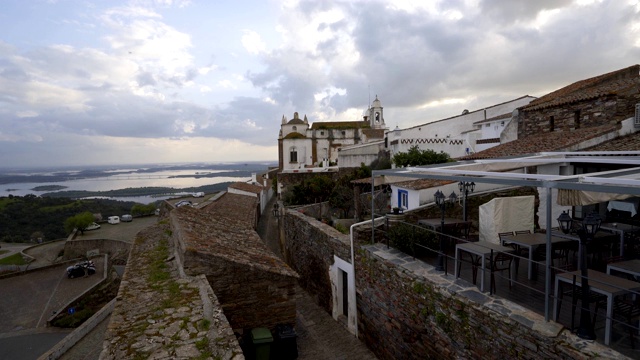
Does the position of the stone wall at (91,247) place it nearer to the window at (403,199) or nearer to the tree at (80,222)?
the tree at (80,222)

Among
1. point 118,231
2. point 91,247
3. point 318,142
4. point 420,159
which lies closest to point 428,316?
point 420,159

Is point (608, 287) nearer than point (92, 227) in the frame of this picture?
Yes

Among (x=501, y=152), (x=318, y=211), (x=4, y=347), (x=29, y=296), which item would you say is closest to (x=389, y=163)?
(x=318, y=211)

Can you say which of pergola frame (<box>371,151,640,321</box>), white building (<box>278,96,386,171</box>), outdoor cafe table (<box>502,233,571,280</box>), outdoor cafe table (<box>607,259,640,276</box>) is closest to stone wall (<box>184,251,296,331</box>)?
pergola frame (<box>371,151,640,321</box>)

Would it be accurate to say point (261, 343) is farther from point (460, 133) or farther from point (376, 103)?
point (376, 103)

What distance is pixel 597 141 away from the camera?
Result: 1109cm

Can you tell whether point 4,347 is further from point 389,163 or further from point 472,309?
point 389,163

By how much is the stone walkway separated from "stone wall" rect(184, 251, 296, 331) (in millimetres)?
451

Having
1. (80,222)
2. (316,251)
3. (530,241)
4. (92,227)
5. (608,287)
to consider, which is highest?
(530,241)

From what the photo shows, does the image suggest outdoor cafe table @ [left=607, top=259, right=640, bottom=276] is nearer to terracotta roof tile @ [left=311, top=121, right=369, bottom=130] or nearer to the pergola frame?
the pergola frame

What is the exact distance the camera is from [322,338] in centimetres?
915

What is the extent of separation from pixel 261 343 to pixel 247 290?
0.99 meters

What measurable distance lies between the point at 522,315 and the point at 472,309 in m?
0.71

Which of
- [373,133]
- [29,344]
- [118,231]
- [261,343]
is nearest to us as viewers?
[261,343]
